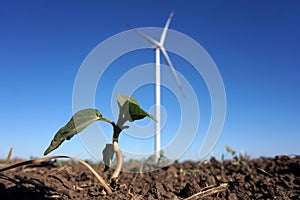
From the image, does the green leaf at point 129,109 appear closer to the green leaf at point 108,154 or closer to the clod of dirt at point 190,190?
the green leaf at point 108,154

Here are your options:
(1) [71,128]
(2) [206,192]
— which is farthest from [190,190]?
(1) [71,128]

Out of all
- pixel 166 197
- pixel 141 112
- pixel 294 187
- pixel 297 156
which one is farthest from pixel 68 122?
pixel 297 156

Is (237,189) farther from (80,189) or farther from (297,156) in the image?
(297,156)

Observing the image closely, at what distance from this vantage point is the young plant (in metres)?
1.87

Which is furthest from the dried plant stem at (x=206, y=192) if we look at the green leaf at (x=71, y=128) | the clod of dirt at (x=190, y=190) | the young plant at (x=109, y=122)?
the green leaf at (x=71, y=128)

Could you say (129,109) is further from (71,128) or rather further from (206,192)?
(206,192)

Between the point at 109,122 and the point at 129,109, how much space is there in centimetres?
17

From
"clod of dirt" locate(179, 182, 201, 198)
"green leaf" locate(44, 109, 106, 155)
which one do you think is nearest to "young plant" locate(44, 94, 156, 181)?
"green leaf" locate(44, 109, 106, 155)

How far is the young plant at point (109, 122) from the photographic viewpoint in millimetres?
1869

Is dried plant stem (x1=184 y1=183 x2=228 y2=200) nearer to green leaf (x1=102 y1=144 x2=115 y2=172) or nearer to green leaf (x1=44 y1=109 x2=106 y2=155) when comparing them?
green leaf (x1=102 y1=144 x2=115 y2=172)

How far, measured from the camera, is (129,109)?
1.96 metres

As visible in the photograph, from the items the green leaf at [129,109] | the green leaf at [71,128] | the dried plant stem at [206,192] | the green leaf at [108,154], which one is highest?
the green leaf at [129,109]

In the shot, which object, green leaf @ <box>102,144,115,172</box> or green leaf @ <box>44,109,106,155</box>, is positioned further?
green leaf @ <box>102,144,115,172</box>

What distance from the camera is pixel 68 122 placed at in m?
1.91
